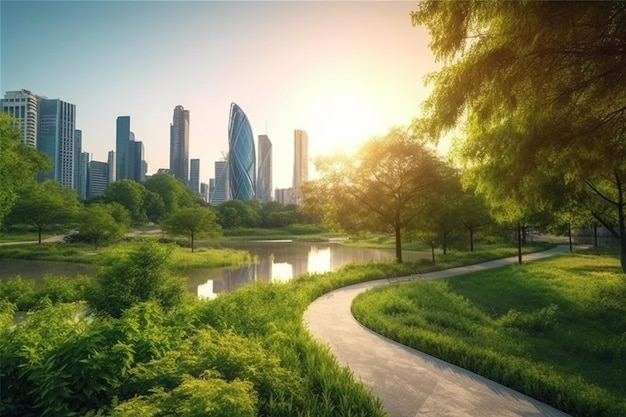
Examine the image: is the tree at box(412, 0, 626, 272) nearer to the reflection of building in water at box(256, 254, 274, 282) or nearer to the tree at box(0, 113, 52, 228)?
the reflection of building in water at box(256, 254, 274, 282)

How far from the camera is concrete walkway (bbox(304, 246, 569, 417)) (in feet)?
19.4

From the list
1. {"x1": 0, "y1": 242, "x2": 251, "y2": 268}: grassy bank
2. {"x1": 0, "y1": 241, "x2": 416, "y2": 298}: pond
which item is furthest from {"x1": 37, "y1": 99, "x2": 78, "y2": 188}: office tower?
{"x1": 0, "y1": 241, "x2": 416, "y2": 298}: pond

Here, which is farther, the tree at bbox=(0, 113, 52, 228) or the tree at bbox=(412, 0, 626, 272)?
the tree at bbox=(0, 113, 52, 228)

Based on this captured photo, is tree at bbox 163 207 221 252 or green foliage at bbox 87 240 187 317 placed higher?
tree at bbox 163 207 221 252

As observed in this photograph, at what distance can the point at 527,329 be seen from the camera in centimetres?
1193

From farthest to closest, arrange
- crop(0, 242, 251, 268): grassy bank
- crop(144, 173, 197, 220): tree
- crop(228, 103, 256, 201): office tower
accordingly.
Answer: crop(228, 103, 256, 201): office tower → crop(144, 173, 197, 220): tree → crop(0, 242, 251, 268): grassy bank

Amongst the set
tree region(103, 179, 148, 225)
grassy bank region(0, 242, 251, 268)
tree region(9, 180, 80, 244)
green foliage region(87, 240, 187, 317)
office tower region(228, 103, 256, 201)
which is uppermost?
office tower region(228, 103, 256, 201)

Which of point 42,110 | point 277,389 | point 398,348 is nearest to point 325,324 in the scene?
point 398,348

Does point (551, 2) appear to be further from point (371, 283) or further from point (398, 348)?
point (371, 283)

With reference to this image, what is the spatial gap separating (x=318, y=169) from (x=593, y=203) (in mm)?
15510

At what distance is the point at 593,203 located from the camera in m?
18.2

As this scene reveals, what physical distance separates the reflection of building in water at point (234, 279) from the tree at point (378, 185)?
22.5 ft

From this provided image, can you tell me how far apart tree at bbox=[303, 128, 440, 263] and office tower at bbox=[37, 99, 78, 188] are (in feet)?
413

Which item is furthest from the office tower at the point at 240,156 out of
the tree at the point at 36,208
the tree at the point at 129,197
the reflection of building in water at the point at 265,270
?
the reflection of building in water at the point at 265,270
